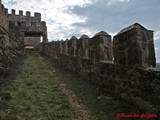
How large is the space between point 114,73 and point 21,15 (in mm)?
38148

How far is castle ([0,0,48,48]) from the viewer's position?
800 inches

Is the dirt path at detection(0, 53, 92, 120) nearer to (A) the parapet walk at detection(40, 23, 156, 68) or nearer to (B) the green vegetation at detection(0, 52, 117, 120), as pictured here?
(B) the green vegetation at detection(0, 52, 117, 120)

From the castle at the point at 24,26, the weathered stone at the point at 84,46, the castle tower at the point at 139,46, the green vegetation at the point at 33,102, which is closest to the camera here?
the castle tower at the point at 139,46

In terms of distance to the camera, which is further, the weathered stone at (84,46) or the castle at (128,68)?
the weathered stone at (84,46)

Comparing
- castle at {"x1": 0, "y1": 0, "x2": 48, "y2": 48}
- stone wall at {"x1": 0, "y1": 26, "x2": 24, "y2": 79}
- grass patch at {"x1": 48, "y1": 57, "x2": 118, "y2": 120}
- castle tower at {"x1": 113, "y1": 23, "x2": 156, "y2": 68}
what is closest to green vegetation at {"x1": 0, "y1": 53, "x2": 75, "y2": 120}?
grass patch at {"x1": 48, "y1": 57, "x2": 118, "y2": 120}

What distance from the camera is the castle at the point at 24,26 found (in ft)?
66.7

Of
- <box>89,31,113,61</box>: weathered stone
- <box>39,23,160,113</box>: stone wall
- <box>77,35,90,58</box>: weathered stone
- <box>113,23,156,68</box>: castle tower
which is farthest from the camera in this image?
<box>77,35,90,58</box>: weathered stone

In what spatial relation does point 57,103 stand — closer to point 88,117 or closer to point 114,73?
point 88,117

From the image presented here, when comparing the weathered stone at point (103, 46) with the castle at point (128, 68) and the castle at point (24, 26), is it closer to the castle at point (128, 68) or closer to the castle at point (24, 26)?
the castle at point (128, 68)

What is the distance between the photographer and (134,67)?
187 inches

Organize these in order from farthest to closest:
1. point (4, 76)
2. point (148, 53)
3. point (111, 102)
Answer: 1. point (4, 76)
2. point (111, 102)
3. point (148, 53)

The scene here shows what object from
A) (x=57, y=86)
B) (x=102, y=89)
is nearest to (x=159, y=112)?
(x=102, y=89)

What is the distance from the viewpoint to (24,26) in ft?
94.0

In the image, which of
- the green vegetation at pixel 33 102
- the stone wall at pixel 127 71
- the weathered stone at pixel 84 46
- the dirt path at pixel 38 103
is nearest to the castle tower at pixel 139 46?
the stone wall at pixel 127 71
